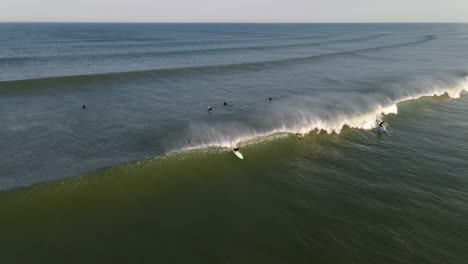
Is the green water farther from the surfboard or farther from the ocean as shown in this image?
the surfboard

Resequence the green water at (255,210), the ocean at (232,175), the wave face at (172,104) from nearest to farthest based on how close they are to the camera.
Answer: the green water at (255,210), the ocean at (232,175), the wave face at (172,104)

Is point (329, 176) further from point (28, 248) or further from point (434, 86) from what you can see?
point (434, 86)

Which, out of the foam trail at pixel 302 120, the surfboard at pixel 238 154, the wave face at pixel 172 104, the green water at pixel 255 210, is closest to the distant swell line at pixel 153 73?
the wave face at pixel 172 104

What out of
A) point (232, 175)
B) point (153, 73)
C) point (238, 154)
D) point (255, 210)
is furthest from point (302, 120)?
point (153, 73)

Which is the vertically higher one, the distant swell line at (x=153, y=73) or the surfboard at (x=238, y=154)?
the distant swell line at (x=153, y=73)

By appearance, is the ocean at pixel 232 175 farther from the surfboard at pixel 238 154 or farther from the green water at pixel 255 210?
the surfboard at pixel 238 154

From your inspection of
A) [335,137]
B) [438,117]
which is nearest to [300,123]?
[335,137]

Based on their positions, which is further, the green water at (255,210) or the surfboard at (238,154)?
the surfboard at (238,154)
